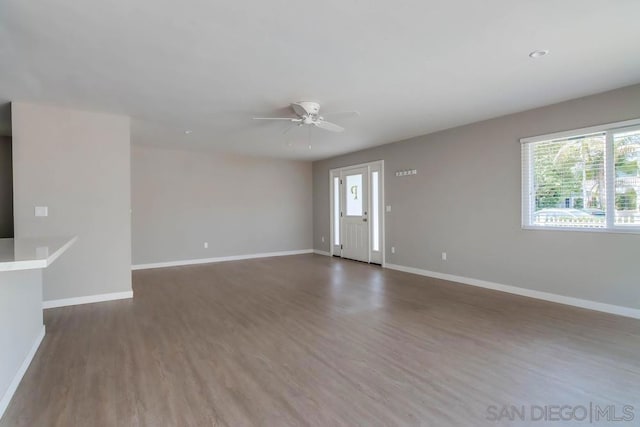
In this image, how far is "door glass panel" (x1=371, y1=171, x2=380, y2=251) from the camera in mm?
6780

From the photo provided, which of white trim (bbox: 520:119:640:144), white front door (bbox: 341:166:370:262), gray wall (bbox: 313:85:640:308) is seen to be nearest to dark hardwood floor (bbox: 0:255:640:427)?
gray wall (bbox: 313:85:640:308)

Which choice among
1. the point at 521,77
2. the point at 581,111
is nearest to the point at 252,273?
the point at 521,77

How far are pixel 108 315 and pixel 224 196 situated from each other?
162 inches

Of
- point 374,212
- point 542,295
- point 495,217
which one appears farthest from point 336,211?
point 542,295

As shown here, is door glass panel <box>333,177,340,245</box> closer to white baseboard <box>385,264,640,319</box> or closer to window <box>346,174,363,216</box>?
window <box>346,174,363,216</box>

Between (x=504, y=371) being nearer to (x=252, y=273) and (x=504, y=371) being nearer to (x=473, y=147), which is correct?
(x=473, y=147)

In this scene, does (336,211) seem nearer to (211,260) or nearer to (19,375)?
(211,260)

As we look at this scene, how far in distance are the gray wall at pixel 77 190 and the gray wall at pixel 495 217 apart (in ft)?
15.1

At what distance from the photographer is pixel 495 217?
4.71m

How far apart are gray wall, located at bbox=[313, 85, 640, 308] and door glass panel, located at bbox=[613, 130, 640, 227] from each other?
0.20 metres

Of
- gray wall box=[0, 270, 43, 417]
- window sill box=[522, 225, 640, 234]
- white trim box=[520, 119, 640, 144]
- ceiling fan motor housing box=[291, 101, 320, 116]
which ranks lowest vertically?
gray wall box=[0, 270, 43, 417]

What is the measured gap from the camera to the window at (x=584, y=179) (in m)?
3.50

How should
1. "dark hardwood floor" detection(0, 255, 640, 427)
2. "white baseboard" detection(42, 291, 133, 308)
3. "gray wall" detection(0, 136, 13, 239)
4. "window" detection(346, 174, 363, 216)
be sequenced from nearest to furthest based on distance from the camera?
"dark hardwood floor" detection(0, 255, 640, 427) → "white baseboard" detection(42, 291, 133, 308) → "gray wall" detection(0, 136, 13, 239) → "window" detection(346, 174, 363, 216)

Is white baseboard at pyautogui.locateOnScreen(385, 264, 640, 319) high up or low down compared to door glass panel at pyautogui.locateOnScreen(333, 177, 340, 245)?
down
